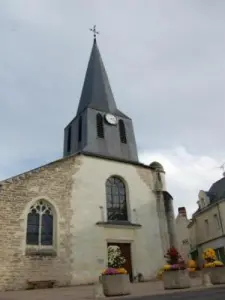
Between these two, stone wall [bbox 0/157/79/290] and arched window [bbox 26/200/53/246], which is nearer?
stone wall [bbox 0/157/79/290]

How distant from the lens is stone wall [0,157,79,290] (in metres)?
11.9

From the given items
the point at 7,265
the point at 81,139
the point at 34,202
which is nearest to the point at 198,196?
the point at 81,139

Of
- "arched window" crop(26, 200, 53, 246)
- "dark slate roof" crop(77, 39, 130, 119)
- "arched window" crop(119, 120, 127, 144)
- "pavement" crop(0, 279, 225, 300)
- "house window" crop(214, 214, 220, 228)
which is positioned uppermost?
"dark slate roof" crop(77, 39, 130, 119)

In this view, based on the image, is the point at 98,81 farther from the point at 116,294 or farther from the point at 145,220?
the point at 116,294

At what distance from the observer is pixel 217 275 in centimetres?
949

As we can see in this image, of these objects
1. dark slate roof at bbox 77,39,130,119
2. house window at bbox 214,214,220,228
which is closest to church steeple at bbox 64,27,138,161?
dark slate roof at bbox 77,39,130,119

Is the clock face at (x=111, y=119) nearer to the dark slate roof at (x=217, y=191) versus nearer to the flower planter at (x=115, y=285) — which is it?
the dark slate roof at (x=217, y=191)

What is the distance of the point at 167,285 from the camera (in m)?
8.99

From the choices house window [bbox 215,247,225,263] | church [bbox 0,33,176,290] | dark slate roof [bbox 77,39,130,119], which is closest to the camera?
church [bbox 0,33,176,290]

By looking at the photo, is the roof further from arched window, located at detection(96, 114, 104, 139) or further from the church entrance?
the church entrance

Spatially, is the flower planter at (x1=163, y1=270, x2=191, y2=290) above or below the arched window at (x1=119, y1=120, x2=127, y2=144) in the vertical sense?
below

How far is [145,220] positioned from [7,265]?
7.13 metres

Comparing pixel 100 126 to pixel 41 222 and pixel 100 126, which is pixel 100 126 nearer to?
pixel 100 126

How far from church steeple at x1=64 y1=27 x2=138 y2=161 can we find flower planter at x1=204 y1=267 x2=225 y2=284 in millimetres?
8505
